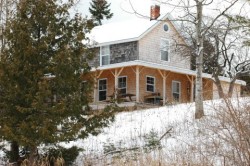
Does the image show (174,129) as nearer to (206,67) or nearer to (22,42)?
(22,42)

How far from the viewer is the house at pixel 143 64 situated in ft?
104

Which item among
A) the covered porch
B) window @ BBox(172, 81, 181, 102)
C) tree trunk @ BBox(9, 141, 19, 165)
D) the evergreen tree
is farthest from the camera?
window @ BBox(172, 81, 181, 102)

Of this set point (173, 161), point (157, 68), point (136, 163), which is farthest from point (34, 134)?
point (157, 68)

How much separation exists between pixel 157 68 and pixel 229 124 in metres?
24.0

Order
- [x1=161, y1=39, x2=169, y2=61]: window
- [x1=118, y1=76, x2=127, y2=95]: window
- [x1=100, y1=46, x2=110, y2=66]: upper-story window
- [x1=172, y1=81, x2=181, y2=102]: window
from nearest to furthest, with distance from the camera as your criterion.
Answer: [x1=118, y1=76, x2=127, y2=95]: window
[x1=100, y1=46, x2=110, y2=66]: upper-story window
[x1=161, y1=39, x2=169, y2=61]: window
[x1=172, y1=81, x2=181, y2=102]: window

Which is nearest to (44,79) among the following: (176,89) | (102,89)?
(102,89)

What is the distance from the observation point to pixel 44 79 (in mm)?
13391

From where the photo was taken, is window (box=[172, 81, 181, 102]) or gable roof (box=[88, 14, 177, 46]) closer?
gable roof (box=[88, 14, 177, 46])

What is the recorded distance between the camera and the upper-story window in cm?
3341

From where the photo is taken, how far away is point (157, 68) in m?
31.3

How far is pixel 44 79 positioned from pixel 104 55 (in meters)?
20.3

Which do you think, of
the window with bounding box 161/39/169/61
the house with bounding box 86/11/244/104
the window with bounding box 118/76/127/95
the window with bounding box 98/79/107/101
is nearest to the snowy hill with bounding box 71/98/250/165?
the house with bounding box 86/11/244/104

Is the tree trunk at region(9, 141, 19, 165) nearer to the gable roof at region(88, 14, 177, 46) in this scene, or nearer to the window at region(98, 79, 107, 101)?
the gable roof at region(88, 14, 177, 46)

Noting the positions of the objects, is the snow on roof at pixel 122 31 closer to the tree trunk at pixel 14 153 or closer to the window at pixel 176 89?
the window at pixel 176 89
